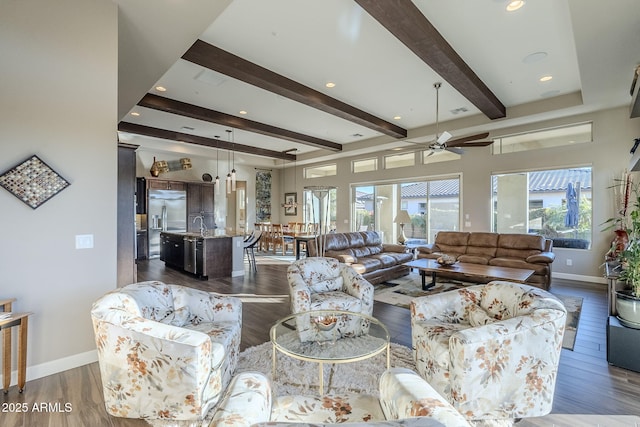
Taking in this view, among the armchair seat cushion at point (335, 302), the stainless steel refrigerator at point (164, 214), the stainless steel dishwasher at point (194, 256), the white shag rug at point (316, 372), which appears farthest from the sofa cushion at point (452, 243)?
the stainless steel refrigerator at point (164, 214)

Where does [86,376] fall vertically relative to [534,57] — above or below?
below

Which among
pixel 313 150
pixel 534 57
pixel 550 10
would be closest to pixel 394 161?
pixel 313 150

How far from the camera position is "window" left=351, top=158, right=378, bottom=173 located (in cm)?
902

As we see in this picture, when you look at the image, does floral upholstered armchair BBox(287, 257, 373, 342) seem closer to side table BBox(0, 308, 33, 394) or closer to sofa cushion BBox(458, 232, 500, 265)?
side table BBox(0, 308, 33, 394)

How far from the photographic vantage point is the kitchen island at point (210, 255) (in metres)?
5.71

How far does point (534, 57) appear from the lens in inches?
152

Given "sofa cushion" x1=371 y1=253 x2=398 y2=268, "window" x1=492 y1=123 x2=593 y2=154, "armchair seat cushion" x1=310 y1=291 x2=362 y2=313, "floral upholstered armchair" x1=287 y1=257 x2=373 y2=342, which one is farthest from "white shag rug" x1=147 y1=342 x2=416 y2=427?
"window" x1=492 y1=123 x2=593 y2=154

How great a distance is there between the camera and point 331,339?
244cm

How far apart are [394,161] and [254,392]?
8.08 meters

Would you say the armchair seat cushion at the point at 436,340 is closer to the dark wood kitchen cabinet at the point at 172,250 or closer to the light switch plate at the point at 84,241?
the light switch plate at the point at 84,241

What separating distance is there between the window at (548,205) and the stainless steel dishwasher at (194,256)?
20.9ft

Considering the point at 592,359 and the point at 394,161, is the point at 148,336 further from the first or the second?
the point at 394,161

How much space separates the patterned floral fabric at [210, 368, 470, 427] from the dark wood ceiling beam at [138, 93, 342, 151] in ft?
17.4

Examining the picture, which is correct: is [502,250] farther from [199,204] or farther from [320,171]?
[199,204]
